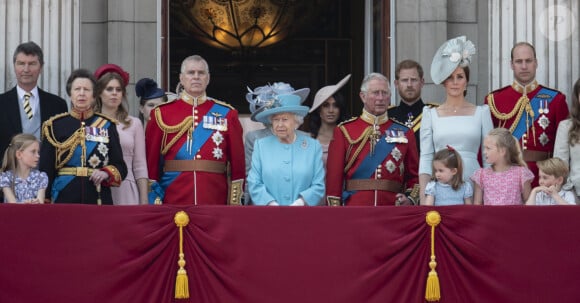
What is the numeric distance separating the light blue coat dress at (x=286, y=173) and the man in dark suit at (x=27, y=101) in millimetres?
1638

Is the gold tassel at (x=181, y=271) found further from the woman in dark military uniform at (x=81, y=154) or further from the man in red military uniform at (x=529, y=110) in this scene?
the man in red military uniform at (x=529, y=110)

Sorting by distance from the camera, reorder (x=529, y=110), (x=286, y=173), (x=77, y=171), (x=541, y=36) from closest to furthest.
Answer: (x=77, y=171) < (x=286, y=173) < (x=529, y=110) < (x=541, y=36)

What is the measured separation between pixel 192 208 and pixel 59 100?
89.6 inches

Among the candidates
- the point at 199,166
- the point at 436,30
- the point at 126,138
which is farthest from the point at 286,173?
the point at 436,30

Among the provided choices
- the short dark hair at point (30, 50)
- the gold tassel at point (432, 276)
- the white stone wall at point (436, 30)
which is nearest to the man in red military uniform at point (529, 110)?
the white stone wall at point (436, 30)

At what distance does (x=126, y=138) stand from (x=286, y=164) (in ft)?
3.78

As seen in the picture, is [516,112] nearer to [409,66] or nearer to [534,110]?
[534,110]

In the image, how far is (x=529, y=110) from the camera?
1070cm

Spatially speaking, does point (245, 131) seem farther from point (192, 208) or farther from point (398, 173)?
point (192, 208)

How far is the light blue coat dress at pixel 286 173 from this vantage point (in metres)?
9.98

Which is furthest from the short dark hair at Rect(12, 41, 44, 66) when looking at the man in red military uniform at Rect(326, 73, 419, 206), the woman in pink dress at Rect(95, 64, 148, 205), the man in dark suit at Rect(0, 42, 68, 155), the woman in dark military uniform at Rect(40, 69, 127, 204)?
the man in red military uniform at Rect(326, 73, 419, 206)

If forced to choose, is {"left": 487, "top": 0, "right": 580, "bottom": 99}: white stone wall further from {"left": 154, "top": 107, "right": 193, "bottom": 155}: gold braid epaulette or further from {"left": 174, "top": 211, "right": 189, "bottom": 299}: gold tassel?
{"left": 174, "top": 211, "right": 189, "bottom": 299}: gold tassel

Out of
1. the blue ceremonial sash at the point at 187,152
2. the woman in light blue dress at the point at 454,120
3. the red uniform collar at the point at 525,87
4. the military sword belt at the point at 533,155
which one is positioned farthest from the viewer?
the red uniform collar at the point at 525,87

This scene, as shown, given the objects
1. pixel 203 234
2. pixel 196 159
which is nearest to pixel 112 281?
pixel 203 234
